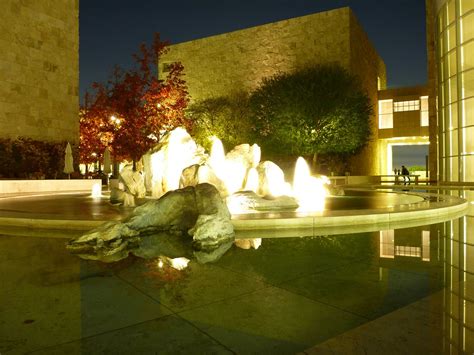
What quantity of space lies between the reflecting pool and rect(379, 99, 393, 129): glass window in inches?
1286

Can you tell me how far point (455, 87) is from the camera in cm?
1781

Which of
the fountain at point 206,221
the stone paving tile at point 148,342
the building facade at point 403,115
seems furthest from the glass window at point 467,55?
the stone paving tile at point 148,342

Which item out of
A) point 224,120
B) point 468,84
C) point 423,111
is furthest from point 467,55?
point 224,120

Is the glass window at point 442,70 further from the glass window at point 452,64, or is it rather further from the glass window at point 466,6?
the glass window at point 466,6

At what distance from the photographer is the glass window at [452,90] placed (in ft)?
58.3

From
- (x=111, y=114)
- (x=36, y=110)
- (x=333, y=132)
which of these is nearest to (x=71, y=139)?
(x=36, y=110)

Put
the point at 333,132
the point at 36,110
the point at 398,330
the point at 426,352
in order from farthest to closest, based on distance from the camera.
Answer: the point at 333,132, the point at 36,110, the point at 398,330, the point at 426,352

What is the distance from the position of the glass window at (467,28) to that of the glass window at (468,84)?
1.45m

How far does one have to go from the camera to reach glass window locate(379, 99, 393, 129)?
117 ft

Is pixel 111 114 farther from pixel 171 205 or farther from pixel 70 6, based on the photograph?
pixel 171 205

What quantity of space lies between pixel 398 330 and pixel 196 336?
1271 millimetres

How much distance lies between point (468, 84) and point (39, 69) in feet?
64.7

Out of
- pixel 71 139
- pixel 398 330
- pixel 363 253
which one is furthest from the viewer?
pixel 71 139

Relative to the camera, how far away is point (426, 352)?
219 cm
